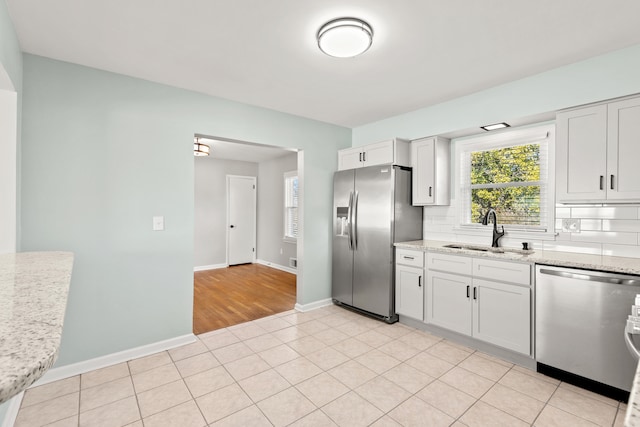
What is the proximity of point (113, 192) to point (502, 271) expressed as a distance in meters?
3.38

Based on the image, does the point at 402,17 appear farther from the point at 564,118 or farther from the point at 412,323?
the point at 412,323

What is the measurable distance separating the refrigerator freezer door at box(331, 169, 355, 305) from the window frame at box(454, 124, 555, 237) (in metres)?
1.25

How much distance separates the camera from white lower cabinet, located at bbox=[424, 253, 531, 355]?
257 cm

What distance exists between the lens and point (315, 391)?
2.26 m

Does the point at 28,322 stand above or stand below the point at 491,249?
above

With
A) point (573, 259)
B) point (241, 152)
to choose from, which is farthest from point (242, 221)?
point (573, 259)

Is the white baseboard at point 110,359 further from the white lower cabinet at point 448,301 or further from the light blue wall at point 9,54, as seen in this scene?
the white lower cabinet at point 448,301

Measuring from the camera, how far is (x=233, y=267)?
6754 millimetres

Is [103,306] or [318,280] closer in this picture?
[103,306]

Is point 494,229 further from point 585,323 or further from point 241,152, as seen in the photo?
point 241,152

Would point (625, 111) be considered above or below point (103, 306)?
above

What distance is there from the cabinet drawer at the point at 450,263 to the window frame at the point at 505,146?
63cm

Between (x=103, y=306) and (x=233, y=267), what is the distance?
4.15 meters

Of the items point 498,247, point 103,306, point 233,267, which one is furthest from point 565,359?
point 233,267
